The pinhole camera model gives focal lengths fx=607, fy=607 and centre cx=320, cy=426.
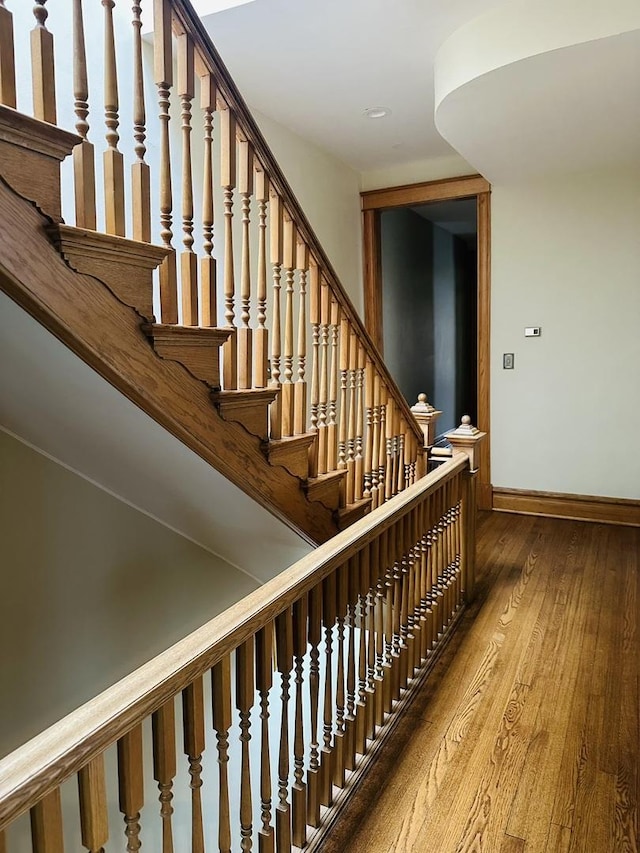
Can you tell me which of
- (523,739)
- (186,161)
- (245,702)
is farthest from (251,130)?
(523,739)

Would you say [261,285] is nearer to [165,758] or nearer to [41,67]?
[41,67]

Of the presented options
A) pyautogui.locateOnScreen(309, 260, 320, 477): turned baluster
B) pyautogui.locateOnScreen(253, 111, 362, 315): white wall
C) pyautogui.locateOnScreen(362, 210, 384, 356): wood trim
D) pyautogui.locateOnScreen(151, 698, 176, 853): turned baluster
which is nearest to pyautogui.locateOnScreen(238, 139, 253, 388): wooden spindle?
pyautogui.locateOnScreen(309, 260, 320, 477): turned baluster

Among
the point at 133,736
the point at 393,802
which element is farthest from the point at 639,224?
the point at 133,736

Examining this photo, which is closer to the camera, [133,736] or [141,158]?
[133,736]

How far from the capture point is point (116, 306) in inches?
56.9

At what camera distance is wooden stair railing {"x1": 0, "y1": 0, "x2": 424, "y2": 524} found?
1.35 meters

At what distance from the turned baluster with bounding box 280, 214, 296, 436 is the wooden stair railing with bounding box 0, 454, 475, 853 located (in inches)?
18.2

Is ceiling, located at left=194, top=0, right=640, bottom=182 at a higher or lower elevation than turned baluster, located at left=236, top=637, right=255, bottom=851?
higher

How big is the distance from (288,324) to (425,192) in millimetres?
3176

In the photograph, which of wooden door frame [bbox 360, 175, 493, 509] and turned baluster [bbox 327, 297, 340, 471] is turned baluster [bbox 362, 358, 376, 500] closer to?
turned baluster [bbox 327, 297, 340, 471]

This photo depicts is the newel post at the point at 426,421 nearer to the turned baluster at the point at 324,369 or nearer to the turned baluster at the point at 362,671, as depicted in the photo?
the turned baluster at the point at 324,369

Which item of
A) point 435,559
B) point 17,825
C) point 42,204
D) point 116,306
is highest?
point 42,204

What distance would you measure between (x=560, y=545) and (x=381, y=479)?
178cm

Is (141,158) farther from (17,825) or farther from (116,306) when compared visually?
(17,825)
